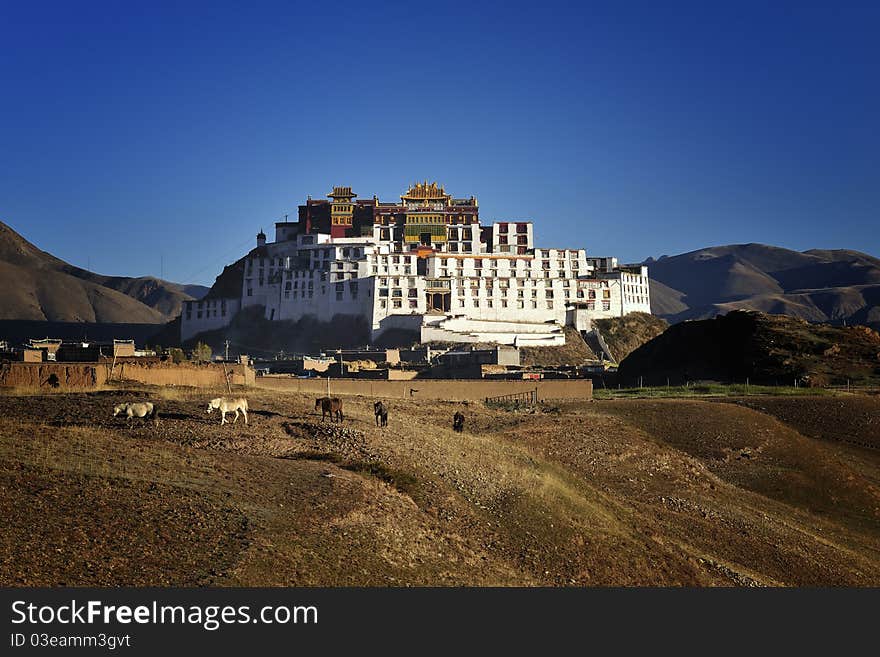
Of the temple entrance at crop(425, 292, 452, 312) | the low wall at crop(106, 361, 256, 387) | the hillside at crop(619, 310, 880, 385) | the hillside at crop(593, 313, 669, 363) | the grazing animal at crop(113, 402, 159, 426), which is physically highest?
the temple entrance at crop(425, 292, 452, 312)

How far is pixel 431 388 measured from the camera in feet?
193

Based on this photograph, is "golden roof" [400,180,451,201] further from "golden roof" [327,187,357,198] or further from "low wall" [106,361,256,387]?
"low wall" [106,361,256,387]

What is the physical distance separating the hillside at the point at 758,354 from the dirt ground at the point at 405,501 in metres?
32.7

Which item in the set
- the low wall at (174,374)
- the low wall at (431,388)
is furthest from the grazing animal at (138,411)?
the low wall at (431,388)

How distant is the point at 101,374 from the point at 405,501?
18.2 m

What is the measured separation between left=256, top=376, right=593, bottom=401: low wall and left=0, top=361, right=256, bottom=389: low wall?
17.7ft

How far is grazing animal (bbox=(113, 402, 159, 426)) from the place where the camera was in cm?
2998

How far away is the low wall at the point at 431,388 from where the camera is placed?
53812 mm

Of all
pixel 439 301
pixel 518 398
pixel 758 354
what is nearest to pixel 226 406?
pixel 518 398

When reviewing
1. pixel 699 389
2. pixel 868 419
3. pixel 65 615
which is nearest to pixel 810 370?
pixel 699 389

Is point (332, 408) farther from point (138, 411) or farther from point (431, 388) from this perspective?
point (431, 388)

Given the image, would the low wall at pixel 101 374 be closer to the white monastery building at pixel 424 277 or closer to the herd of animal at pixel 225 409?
the herd of animal at pixel 225 409

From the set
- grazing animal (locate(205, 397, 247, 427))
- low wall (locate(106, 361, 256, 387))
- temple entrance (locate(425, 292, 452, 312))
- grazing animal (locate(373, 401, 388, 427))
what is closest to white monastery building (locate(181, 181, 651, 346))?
temple entrance (locate(425, 292, 452, 312))

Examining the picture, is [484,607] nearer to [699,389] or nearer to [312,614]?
[312,614]
